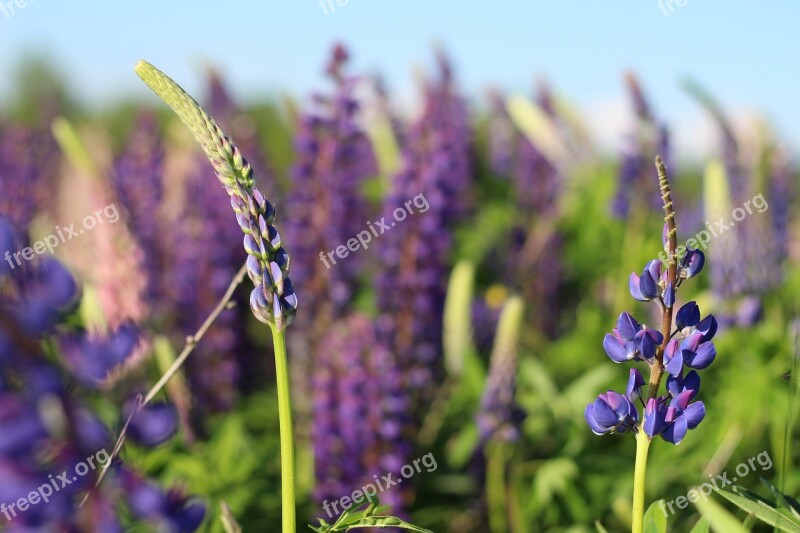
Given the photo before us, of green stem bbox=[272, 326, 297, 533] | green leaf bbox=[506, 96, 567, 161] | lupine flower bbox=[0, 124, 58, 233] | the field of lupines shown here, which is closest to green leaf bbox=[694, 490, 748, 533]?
the field of lupines

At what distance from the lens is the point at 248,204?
1.29 m

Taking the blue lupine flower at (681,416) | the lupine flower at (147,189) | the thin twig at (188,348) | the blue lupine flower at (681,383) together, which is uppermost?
the lupine flower at (147,189)

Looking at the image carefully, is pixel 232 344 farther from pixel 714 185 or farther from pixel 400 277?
pixel 714 185

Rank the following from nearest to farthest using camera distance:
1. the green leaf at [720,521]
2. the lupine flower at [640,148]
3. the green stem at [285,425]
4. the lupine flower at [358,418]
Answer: the green stem at [285,425] → the green leaf at [720,521] → the lupine flower at [358,418] → the lupine flower at [640,148]

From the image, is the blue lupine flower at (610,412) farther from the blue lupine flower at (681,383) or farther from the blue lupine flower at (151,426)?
the blue lupine flower at (151,426)

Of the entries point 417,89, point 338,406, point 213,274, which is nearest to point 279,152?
point 417,89

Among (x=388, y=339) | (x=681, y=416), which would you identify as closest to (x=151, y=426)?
(x=681, y=416)

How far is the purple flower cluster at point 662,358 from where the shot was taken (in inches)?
53.2

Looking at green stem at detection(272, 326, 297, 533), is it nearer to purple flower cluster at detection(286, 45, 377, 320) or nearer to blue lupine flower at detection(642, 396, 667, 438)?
blue lupine flower at detection(642, 396, 667, 438)

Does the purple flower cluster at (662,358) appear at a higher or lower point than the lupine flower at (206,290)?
lower

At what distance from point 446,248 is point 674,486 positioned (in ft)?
4.19

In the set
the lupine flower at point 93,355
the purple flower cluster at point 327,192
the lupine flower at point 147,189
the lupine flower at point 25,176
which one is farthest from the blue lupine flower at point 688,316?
the lupine flower at point 25,176

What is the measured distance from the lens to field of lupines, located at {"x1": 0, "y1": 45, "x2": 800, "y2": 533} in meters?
1.25

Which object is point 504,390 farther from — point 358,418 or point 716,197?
point 716,197
